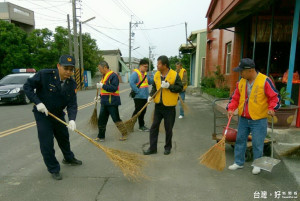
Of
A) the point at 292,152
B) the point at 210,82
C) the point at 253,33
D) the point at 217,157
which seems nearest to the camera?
the point at 217,157

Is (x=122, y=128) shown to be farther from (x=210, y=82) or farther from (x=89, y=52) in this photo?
(x=89, y=52)

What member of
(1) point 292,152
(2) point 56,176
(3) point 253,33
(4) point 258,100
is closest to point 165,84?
(4) point 258,100

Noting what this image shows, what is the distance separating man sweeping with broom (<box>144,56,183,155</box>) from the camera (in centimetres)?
435

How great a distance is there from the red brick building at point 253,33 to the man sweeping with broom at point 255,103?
9.68 ft

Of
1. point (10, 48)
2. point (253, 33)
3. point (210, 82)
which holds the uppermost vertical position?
point (10, 48)

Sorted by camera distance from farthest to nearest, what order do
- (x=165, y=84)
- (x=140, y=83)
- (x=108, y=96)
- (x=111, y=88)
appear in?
(x=140, y=83), (x=108, y=96), (x=111, y=88), (x=165, y=84)

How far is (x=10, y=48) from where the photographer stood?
19750 mm

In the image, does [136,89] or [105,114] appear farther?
[136,89]

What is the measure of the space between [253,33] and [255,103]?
6.76 metres

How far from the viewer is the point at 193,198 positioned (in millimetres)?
2979

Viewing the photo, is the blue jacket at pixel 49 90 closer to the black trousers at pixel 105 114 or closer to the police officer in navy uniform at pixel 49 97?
the police officer in navy uniform at pixel 49 97

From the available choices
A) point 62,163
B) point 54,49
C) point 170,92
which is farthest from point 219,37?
point 54,49

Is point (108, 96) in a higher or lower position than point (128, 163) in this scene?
higher

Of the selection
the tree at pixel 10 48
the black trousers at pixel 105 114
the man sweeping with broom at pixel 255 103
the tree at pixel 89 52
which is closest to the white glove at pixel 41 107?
the black trousers at pixel 105 114
